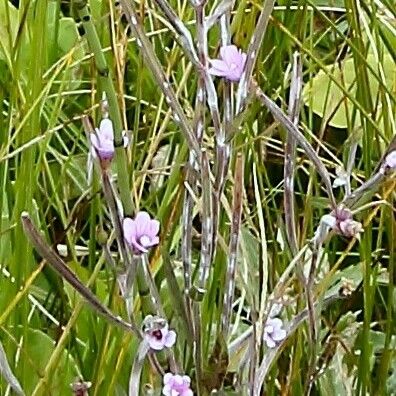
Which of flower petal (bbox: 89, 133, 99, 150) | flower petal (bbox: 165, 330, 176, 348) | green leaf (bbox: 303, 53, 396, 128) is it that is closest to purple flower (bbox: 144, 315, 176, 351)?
flower petal (bbox: 165, 330, 176, 348)

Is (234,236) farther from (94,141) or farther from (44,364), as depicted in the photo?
(44,364)

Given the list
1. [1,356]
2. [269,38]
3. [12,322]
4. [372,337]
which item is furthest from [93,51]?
[269,38]

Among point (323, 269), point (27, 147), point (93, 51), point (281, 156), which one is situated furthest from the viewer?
point (281, 156)

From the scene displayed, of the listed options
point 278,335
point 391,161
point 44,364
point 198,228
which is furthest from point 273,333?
point 198,228

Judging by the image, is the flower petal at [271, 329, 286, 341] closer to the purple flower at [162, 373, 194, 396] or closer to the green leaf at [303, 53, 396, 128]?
the purple flower at [162, 373, 194, 396]

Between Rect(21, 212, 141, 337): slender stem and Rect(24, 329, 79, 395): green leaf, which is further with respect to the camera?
Rect(24, 329, 79, 395): green leaf

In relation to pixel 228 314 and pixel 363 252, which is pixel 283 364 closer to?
pixel 363 252

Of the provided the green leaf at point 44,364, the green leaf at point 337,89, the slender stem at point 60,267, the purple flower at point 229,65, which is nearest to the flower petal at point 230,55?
→ the purple flower at point 229,65
